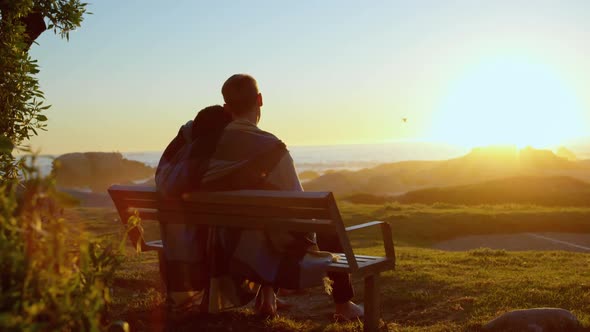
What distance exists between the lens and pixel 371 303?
5.38 metres

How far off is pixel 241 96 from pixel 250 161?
1.84ft

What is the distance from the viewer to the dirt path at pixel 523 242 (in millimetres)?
15430

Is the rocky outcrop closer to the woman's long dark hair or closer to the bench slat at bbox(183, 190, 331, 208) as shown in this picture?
the woman's long dark hair

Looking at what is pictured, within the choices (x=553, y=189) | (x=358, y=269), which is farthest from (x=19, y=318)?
(x=553, y=189)

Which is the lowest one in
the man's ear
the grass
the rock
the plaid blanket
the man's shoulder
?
the grass

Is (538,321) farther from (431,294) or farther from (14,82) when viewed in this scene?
(14,82)

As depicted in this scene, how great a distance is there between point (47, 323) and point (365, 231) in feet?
52.3

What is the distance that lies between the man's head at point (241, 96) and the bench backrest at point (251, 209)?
73 cm

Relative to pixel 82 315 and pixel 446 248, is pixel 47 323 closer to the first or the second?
pixel 82 315

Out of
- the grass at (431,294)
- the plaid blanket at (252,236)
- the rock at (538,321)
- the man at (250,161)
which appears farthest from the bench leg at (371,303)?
the rock at (538,321)

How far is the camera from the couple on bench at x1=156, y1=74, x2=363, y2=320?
17.0ft

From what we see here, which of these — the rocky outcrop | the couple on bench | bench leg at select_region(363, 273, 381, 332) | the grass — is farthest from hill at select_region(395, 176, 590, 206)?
the rocky outcrop

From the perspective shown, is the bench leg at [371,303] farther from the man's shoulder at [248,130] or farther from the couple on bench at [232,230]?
the man's shoulder at [248,130]

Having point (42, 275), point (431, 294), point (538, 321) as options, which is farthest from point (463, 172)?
point (42, 275)
